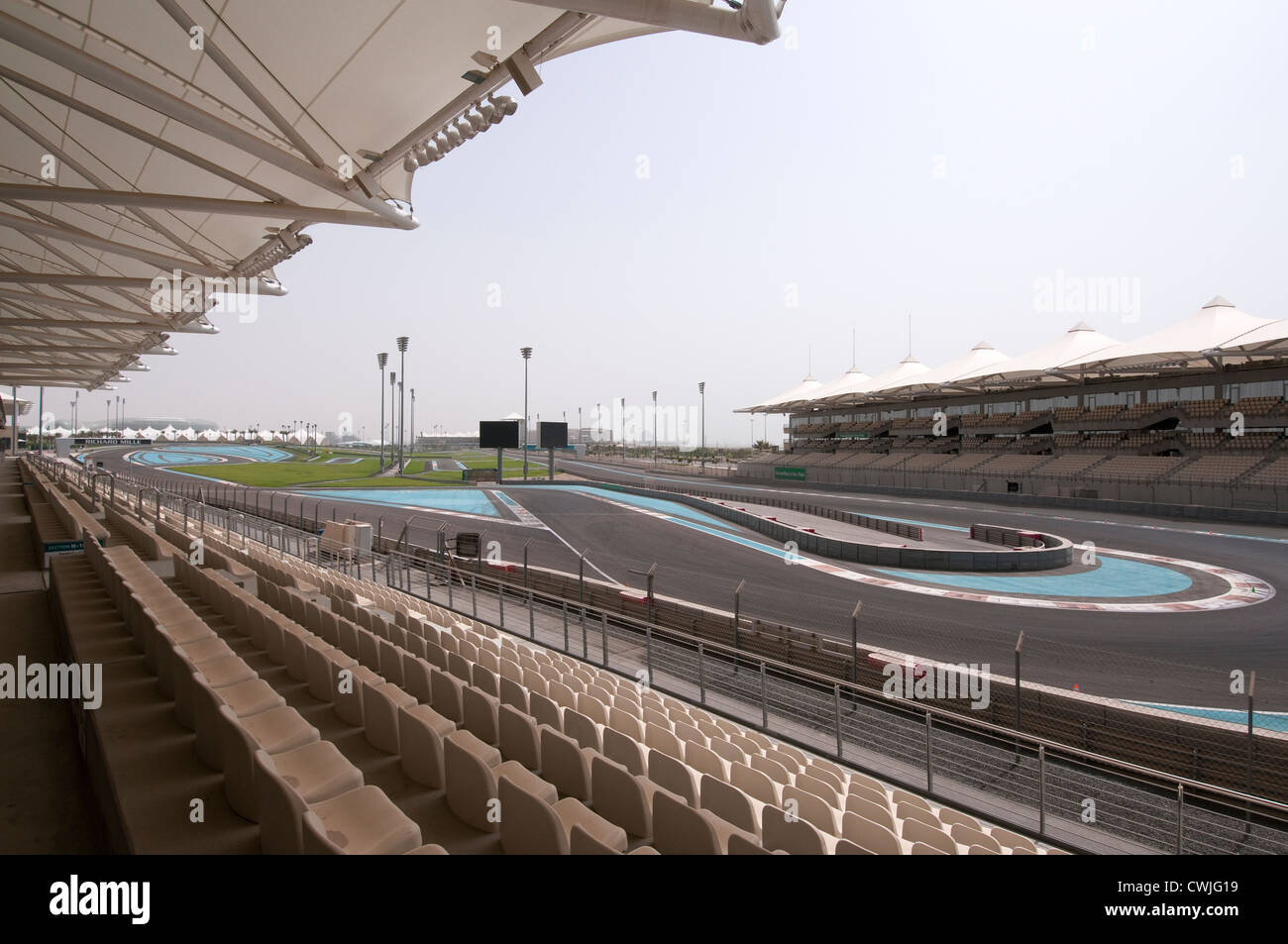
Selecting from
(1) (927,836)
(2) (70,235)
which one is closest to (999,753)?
(1) (927,836)

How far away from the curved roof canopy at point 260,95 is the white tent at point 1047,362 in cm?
4857

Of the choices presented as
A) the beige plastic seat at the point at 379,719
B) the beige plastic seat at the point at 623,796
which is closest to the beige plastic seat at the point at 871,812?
the beige plastic seat at the point at 623,796

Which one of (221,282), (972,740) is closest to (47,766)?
(972,740)

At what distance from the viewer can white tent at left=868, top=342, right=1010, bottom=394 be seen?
54.6 metres

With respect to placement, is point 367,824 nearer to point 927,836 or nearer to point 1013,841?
point 927,836

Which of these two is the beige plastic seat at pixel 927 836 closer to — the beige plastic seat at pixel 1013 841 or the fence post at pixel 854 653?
the beige plastic seat at pixel 1013 841

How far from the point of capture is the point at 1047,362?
154ft

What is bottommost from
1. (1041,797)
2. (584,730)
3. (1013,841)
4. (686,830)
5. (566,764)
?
(1013,841)

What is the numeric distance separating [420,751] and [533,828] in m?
1.32

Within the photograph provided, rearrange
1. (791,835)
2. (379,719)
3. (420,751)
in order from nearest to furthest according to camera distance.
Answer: (791,835) → (420,751) → (379,719)

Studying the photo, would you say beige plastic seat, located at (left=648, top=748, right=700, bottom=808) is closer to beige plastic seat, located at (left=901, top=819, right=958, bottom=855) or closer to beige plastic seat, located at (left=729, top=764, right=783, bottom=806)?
beige plastic seat, located at (left=729, top=764, right=783, bottom=806)

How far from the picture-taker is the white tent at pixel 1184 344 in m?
37.0

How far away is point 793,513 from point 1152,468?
24684 millimetres
